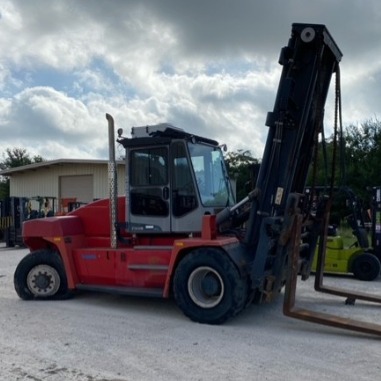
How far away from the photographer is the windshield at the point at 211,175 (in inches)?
311

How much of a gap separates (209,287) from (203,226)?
84 centimetres

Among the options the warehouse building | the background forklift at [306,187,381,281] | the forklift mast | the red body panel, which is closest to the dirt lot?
the red body panel

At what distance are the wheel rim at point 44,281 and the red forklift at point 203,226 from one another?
17 millimetres

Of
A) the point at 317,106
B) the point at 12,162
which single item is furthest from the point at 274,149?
the point at 12,162

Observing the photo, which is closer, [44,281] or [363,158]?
[44,281]

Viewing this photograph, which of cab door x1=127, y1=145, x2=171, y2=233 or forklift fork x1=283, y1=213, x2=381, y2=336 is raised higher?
cab door x1=127, y1=145, x2=171, y2=233

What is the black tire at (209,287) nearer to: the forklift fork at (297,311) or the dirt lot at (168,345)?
the dirt lot at (168,345)

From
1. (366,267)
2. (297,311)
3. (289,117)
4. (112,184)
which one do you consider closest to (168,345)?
(297,311)

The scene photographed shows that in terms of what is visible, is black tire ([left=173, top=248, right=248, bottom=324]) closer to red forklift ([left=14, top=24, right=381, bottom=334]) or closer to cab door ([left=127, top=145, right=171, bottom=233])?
red forklift ([left=14, top=24, right=381, bottom=334])

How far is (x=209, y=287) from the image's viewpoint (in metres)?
→ 7.09

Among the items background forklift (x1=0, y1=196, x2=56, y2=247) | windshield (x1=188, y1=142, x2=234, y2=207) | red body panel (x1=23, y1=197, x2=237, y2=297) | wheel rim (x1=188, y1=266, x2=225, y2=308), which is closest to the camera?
wheel rim (x1=188, y1=266, x2=225, y2=308)

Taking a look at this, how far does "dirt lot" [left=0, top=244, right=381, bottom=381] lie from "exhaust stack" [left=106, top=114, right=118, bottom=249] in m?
1.16

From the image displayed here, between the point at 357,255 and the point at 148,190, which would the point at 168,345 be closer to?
the point at 148,190

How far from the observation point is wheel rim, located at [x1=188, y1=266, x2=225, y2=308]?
7023 millimetres
